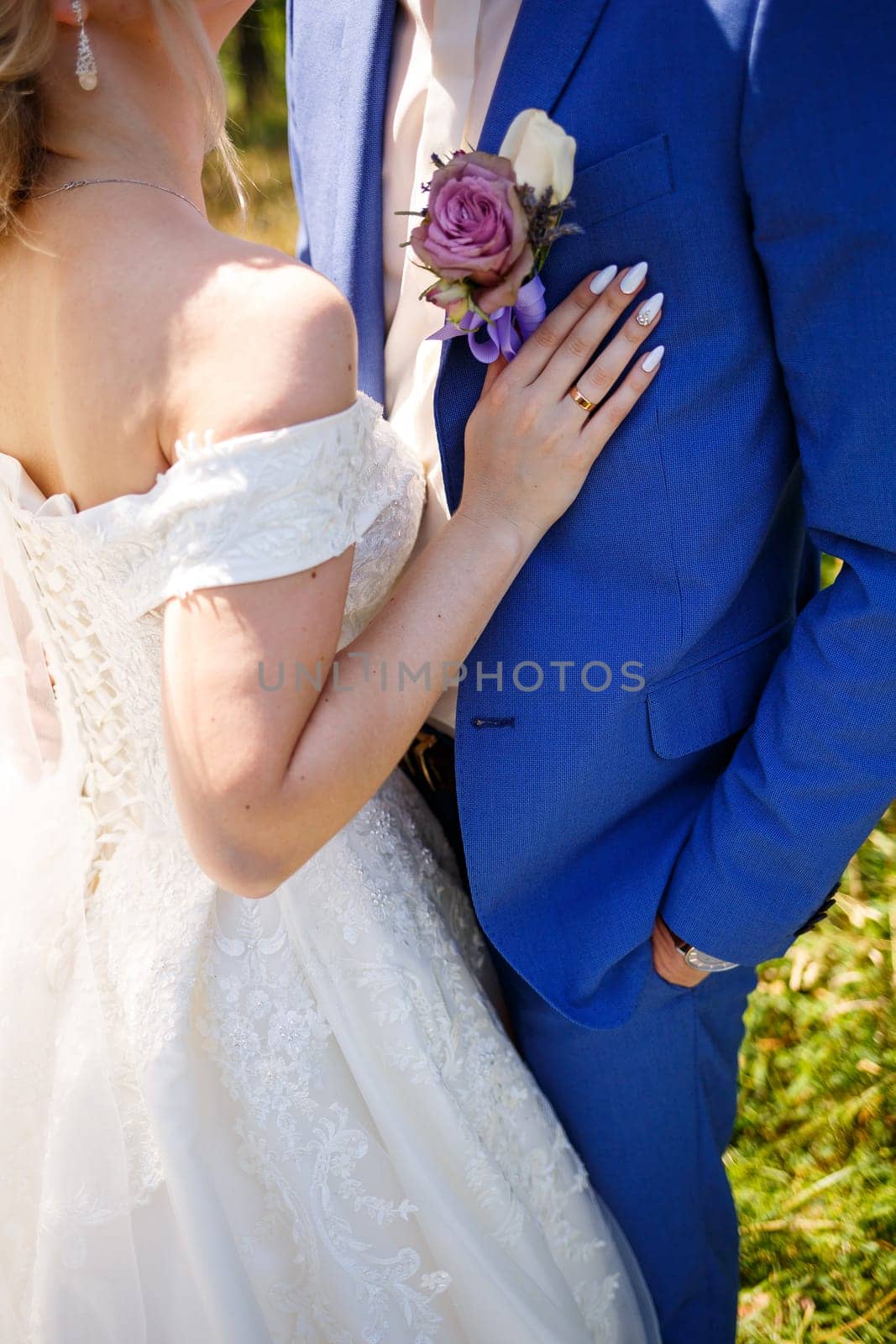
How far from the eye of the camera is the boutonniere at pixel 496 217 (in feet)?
4.09

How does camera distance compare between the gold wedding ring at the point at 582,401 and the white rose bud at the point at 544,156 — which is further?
the gold wedding ring at the point at 582,401

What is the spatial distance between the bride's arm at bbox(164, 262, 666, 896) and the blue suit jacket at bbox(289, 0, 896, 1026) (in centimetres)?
7

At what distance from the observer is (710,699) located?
1630mm

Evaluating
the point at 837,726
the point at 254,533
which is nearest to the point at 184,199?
the point at 254,533

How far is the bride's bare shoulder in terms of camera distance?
1.15 metres

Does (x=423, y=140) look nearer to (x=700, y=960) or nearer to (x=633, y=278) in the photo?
(x=633, y=278)

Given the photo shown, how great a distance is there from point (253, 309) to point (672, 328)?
55 cm

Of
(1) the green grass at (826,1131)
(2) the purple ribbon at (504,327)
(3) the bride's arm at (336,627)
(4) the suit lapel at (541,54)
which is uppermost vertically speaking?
(4) the suit lapel at (541,54)

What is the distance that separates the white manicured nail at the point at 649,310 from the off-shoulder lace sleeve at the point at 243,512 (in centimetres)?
38

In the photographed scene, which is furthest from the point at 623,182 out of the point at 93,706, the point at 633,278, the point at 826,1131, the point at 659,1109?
the point at 826,1131

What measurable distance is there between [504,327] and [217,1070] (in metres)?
1.05

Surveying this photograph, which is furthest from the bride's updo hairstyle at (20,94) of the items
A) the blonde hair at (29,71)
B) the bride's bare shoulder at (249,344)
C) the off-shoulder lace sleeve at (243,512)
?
the off-shoulder lace sleeve at (243,512)

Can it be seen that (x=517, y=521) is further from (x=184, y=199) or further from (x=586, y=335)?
(x=184, y=199)

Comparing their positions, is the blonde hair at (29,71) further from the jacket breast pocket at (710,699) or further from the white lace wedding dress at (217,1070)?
the jacket breast pocket at (710,699)
